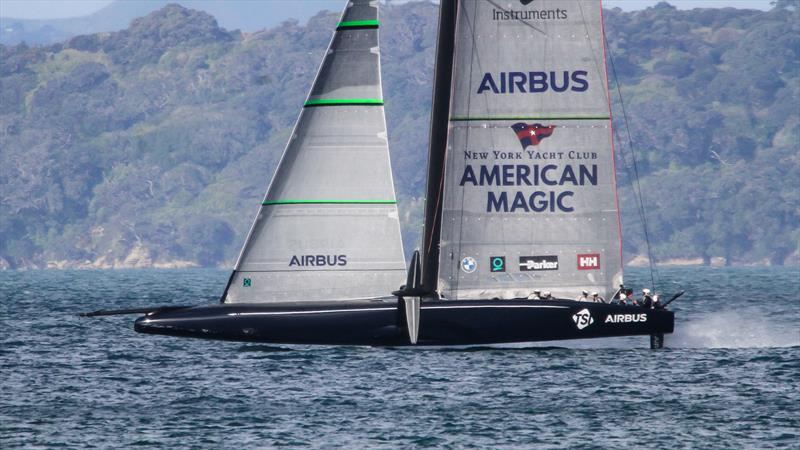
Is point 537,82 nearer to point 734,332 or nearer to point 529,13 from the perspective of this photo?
point 529,13

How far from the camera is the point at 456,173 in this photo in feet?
111

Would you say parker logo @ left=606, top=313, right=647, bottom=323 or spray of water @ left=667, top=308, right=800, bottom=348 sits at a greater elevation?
parker logo @ left=606, top=313, right=647, bottom=323

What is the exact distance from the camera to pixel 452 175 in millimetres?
33781

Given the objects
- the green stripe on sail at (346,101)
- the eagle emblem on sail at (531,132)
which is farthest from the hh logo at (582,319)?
the green stripe on sail at (346,101)

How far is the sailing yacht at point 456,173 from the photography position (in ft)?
→ 110

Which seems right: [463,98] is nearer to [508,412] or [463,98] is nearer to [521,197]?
Answer: [521,197]

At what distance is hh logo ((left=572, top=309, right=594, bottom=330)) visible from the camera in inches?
1304

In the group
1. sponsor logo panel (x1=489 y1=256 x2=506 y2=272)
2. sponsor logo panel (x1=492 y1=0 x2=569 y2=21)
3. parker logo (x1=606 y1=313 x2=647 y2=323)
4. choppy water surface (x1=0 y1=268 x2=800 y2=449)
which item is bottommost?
choppy water surface (x1=0 y1=268 x2=800 y2=449)

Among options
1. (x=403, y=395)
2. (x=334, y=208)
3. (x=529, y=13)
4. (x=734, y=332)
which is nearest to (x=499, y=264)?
(x=334, y=208)

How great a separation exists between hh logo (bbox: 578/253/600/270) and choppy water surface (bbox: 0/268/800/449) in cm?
195

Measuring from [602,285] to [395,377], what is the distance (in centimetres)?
532

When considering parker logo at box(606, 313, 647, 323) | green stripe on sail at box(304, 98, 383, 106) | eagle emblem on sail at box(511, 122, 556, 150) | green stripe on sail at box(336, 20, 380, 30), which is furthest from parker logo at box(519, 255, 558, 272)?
green stripe on sail at box(336, 20, 380, 30)

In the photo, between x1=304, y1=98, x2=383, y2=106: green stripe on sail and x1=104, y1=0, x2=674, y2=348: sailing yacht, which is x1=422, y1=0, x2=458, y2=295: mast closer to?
x1=104, y1=0, x2=674, y2=348: sailing yacht

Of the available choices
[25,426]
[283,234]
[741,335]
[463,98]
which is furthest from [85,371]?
[741,335]
